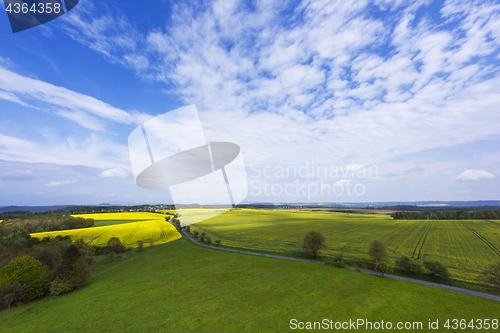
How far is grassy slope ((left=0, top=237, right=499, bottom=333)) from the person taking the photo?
17359 millimetres

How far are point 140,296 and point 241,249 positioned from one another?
82.0 ft

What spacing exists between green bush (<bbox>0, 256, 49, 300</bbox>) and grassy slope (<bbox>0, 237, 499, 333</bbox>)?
→ 2.26 m

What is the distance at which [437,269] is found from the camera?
1029 inches

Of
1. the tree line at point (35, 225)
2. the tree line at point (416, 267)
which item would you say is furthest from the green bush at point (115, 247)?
the tree line at point (416, 267)

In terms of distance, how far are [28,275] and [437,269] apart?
198 feet

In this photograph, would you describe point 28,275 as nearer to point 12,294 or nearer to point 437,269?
point 12,294

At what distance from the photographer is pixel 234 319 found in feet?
56.7

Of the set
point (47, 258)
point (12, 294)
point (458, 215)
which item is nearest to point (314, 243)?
point (12, 294)

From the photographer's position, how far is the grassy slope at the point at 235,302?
17.4m

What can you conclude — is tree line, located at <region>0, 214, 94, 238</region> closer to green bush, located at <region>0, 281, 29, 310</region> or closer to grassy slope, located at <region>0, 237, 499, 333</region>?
green bush, located at <region>0, 281, 29, 310</region>

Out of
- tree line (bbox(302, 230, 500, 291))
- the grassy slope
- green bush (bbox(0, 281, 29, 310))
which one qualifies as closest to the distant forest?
tree line (bbox(302, 230, 500, 291))

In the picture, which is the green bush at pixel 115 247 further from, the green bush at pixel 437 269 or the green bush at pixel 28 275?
the green bush at pixel 437 269

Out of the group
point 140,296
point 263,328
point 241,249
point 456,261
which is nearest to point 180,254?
point 241,249

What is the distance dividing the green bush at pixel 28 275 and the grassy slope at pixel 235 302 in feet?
7.42
